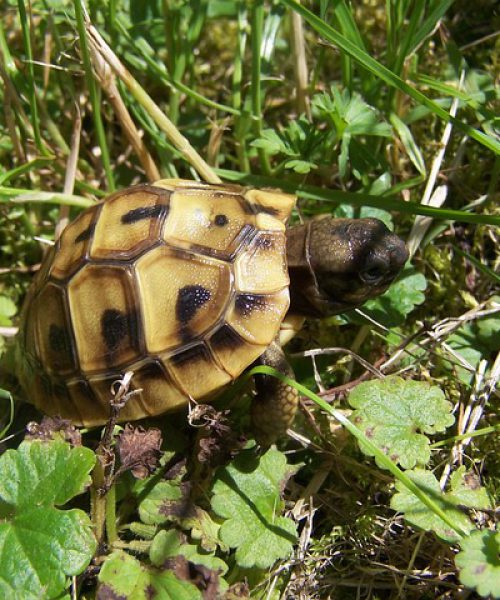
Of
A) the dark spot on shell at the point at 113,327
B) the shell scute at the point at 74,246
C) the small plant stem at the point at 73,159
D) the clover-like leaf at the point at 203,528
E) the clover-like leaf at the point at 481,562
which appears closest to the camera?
the clover-like leaf at the point at 481,562

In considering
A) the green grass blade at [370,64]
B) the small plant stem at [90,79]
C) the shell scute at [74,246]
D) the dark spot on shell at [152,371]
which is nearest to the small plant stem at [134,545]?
the dark spot on shell at [152,371]

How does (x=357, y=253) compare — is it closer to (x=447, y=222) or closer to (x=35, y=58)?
(x=447, y=222)

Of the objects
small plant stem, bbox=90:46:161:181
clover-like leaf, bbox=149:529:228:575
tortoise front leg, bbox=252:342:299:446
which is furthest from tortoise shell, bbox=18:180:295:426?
small plant stem, bbox=90:46:161:181

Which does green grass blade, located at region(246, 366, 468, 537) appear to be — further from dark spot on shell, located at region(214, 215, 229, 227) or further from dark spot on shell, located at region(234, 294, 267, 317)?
dark spot on shell, located at region(214, 215, 229, 227)

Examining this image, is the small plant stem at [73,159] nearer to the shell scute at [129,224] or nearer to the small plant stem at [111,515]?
the shell scute at [129,224]

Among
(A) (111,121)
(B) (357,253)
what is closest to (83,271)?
(B) (357,253)
